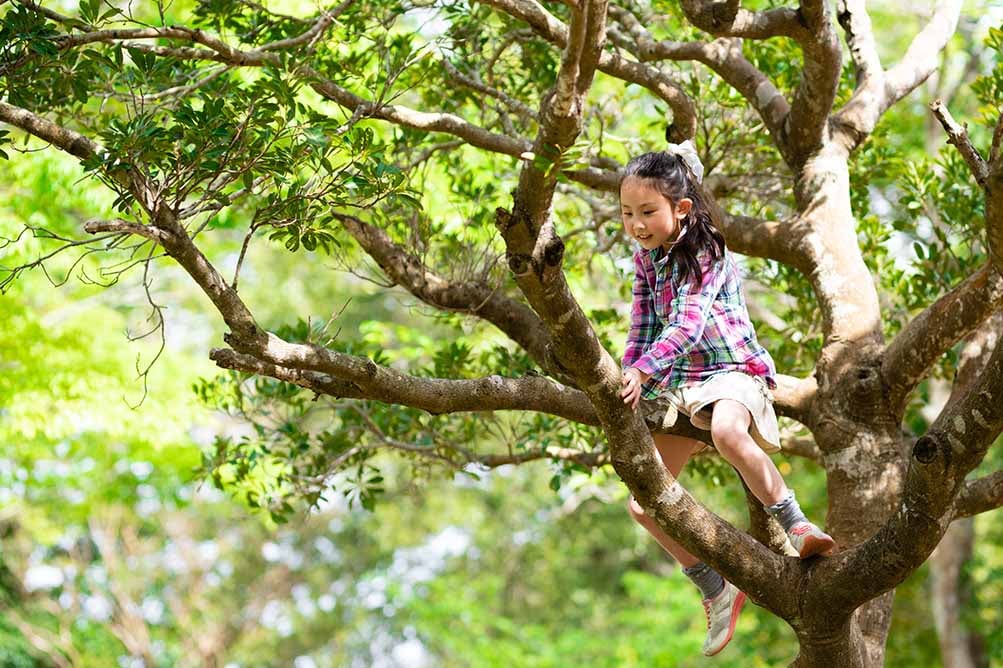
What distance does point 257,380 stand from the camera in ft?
15.4

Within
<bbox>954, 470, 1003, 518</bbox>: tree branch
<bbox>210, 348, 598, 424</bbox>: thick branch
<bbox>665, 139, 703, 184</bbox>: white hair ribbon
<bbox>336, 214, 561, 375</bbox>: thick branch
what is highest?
<bbox>336, 214, 561, 375</bbox>: thick branch

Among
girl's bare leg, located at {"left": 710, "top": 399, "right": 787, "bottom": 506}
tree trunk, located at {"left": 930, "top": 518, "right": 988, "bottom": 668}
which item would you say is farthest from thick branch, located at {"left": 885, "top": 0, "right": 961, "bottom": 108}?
tree trunk, located at {"left": 930, "top": 518, "right": 988, "bottom": 668}

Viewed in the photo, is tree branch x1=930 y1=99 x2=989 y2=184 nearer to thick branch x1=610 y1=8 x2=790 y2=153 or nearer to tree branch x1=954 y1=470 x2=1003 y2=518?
tree branch x1=954 y1=470 x2=1003 y2=518

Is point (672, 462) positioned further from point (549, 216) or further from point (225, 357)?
point (225, 357)

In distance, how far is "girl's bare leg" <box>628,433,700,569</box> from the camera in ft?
11.0

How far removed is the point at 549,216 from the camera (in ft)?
7.73

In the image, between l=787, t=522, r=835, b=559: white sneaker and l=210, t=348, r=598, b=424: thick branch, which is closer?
l=210, t=348, r=598, b=424: thick branch

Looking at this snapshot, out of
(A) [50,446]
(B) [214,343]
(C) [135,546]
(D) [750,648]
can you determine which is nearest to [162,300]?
(B) [214,343]

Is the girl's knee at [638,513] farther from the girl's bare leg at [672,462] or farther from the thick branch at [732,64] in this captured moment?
the thick branch at [732,64]

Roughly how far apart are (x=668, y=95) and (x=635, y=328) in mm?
1124

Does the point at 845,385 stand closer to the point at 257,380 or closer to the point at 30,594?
the point at 257,380

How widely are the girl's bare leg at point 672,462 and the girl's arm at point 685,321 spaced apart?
34 centimetres

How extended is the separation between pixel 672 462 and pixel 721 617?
0.50 metres

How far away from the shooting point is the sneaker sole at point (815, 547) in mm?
2906
